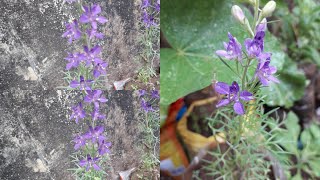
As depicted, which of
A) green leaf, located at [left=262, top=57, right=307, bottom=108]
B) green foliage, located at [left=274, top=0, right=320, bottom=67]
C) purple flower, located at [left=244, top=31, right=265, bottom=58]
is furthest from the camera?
green foliage, located at [left=274, top=0, right=320, bottom=67]

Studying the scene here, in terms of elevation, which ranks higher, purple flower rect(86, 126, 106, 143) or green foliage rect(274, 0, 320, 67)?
purple flower rect(86, 126, 106, 143)

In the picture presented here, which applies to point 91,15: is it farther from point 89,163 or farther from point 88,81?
point 89,163

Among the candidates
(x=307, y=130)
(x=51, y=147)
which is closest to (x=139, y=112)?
(x=51, y=147)

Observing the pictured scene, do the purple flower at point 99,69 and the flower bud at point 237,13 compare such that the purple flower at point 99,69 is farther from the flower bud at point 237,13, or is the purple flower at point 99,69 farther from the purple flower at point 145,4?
the flower bud at point 237,13

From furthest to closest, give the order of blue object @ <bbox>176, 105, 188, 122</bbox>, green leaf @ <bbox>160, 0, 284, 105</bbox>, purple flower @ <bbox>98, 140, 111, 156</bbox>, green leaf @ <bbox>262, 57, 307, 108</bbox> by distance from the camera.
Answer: green leaf @ <bbox>262, 57, 307, 108</bbox>, blue object @ <bbox>176, 105, 188, 122</bbox>, green leaf @ <bbox>160, 0, 284, 105</bbox>, purple flower @ <bbox>98, 140, 111, 156</bbox>

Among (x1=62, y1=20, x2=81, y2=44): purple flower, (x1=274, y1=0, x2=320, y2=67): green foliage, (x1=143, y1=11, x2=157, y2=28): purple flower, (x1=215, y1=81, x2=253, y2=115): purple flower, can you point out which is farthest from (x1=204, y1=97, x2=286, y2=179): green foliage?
(x1=274, y1=0, x2=320, y2=67): green foliage

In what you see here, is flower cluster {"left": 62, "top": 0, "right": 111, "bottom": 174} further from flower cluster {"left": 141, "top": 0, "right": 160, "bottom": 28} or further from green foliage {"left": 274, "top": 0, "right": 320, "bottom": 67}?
green foliage {"left": 274, "top": 0, "right": 320, "bottom": 67}

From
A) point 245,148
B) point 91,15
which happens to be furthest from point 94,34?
point 245,148
